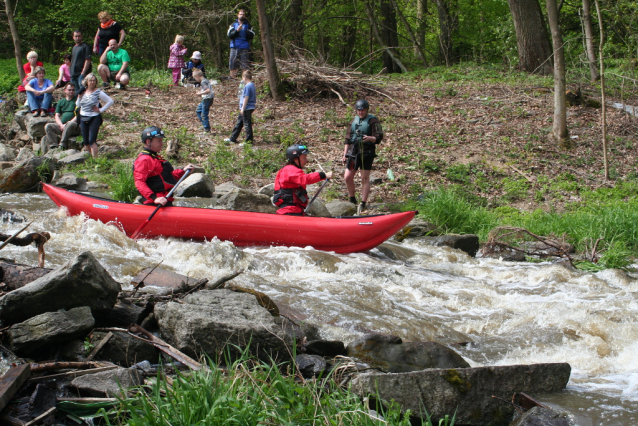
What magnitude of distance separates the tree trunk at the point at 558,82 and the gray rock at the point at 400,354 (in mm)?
8194

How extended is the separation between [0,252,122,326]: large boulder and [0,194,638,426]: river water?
139 centimetres

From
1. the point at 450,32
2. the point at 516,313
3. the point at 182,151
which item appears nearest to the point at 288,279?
the point at 516,313

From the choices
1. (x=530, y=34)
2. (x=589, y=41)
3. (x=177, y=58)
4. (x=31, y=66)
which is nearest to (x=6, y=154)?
(x=31, y=66)

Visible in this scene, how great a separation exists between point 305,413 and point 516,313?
2.96m

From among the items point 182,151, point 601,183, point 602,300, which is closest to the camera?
point 602,300

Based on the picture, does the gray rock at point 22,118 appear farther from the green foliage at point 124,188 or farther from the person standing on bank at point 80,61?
the green foliage at point 124,188

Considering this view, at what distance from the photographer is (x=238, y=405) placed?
212 cm

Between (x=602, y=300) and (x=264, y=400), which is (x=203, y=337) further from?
(x=602, y=300)

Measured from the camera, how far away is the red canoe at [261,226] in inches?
248

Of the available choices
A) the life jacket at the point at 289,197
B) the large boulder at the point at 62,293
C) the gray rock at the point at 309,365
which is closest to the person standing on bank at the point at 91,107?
the life jacket at the point at 289,197

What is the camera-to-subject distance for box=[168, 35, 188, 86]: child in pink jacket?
13.8 meters

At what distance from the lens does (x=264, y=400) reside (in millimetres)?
2203

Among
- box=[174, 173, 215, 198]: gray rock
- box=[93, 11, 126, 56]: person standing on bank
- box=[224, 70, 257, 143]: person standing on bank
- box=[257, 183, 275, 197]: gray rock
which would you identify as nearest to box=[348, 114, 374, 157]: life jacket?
box=[257, 183, 275, 197]: gray rock

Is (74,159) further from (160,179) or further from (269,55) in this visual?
(269,55)
